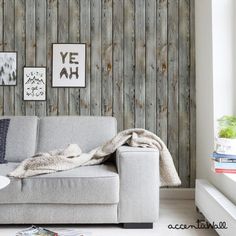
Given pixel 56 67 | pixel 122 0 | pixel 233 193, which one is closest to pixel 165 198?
pixel 233 193

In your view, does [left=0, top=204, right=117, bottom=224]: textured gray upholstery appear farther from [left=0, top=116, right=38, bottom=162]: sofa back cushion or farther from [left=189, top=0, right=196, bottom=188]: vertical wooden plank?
[left=189, top=0, right=196, bottom=188]: vertical wooden plank

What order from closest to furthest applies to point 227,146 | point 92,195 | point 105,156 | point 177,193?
point 227,146, point 92,195, point 105,156, point 177,193

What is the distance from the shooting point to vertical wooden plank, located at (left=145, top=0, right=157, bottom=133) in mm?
4023

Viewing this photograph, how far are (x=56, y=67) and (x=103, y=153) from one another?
1.19 m

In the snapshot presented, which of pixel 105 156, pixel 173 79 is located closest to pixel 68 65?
pixel 173 79

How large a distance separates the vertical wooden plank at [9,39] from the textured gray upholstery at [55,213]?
1376 millimetres

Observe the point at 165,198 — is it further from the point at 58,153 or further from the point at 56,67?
the point at 56,67

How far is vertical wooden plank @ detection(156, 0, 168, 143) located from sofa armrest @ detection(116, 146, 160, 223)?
3.54 ft

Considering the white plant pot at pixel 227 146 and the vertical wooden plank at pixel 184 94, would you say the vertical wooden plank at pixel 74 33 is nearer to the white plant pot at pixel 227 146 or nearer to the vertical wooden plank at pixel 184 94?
the vertical wooden plank at pixel 184 94

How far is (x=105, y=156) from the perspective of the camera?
332 cm

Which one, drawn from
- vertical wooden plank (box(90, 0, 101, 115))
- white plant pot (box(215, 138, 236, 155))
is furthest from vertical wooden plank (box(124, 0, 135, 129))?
white plant pot (box(215, 138, 236, 155))

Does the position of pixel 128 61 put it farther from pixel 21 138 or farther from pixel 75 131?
pixel 21 138

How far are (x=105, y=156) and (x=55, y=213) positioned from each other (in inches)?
25.9

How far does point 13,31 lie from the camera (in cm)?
401
